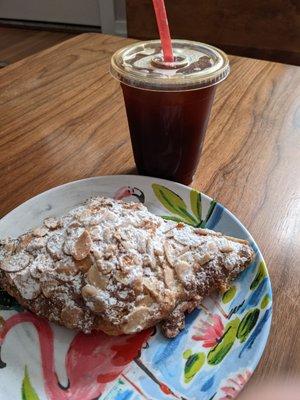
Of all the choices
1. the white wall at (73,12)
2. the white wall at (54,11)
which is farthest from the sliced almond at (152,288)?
the white wall at (54,11)

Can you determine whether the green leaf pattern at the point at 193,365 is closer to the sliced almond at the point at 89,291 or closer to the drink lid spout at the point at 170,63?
the sliced almond at the point at 89,291

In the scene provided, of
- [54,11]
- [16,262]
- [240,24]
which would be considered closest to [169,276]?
[16,262]

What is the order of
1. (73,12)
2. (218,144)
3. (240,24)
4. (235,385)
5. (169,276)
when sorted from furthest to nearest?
(73,12) < (240,24) < (218,144) < (169,276) < (235,385)

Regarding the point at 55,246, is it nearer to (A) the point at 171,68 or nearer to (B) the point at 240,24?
(A) the point at 171,68

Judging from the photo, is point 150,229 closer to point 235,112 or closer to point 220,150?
point 220,150

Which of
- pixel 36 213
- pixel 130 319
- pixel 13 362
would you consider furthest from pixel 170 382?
pixel 36 213

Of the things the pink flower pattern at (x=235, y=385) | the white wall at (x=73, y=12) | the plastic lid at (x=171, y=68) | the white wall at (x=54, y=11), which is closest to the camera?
the pink flower pattern at (x=235, y=385)

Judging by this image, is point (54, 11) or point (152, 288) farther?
point (54, 11)
